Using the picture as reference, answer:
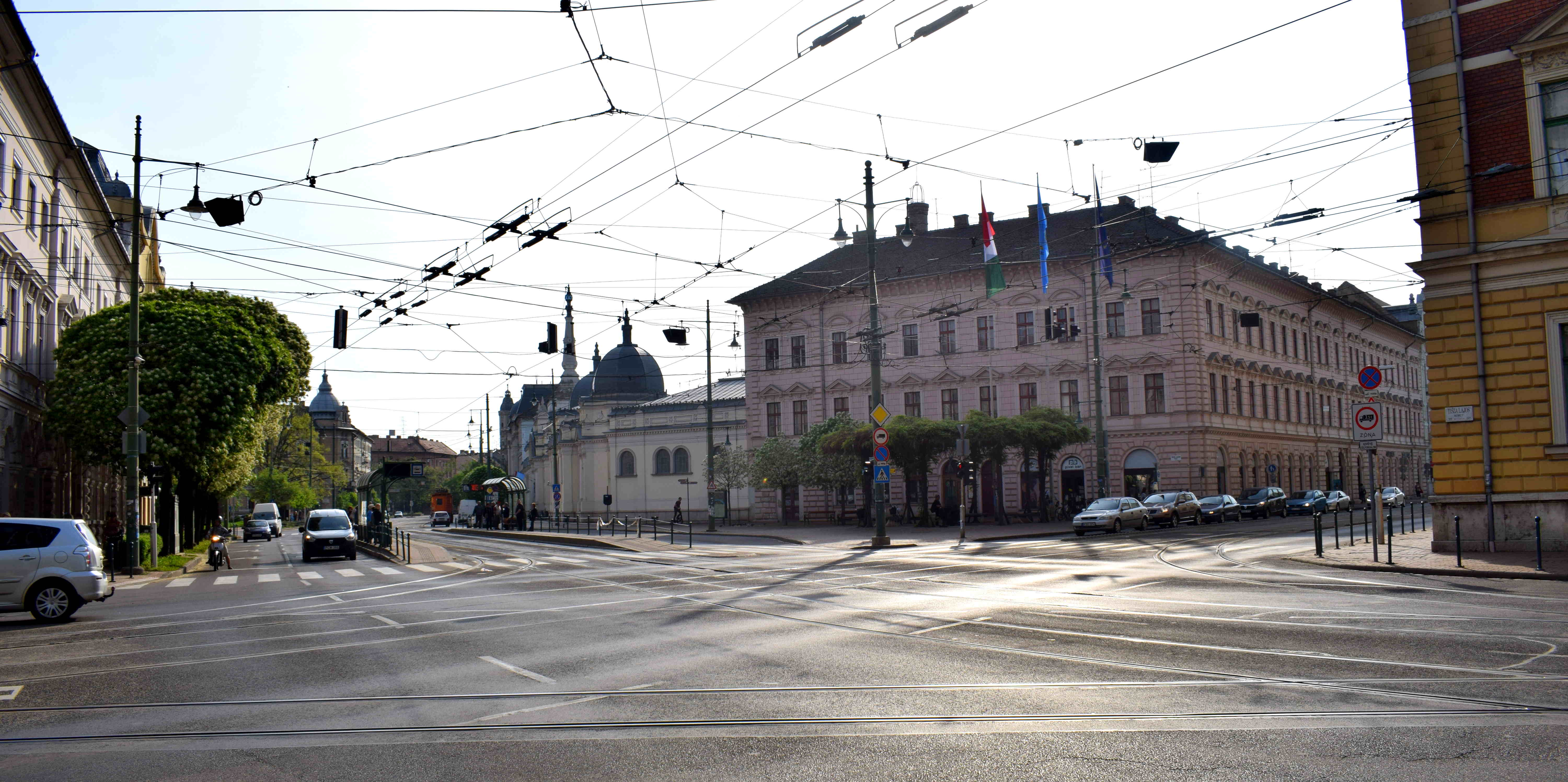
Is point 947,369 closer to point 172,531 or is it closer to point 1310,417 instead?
point 1310,417

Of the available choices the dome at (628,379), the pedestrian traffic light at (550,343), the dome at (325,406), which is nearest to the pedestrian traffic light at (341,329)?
the pedestrian traffic light at (550,343)

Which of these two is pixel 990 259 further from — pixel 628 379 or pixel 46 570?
pixel 628 379

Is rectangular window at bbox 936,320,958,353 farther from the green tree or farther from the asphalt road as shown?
the asphalt road

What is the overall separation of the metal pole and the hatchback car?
652 inches

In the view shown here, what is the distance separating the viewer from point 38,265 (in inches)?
1363

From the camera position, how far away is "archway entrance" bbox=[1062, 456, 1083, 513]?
178 feet

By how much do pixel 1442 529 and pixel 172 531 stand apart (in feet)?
124

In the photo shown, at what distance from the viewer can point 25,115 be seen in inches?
1238

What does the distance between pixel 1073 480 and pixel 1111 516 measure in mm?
17079

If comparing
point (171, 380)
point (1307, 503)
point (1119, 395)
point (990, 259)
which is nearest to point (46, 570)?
point (171, 380)

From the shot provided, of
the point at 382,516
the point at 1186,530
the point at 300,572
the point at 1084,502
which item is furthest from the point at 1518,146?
the point at 382,516

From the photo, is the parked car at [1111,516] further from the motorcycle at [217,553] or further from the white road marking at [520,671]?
the white road marking at [520,671]

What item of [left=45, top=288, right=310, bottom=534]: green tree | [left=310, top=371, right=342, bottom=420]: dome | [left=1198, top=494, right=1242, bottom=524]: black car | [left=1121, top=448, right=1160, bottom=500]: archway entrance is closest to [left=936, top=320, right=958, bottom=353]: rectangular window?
[left=1121, top=448, right=1160, bottom=500]: archway entrance

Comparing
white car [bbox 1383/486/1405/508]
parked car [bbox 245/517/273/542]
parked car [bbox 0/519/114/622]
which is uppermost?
parked car [bbox 0/519/114/622]
